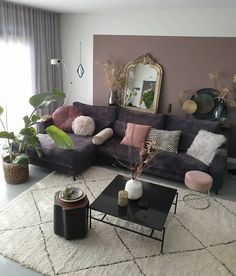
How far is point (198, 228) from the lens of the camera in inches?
113

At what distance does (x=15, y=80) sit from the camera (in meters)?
4.56

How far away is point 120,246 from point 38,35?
4011mm

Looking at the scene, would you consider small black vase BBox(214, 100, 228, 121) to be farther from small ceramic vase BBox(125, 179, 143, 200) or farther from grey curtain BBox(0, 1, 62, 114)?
grey curtain BBox(0, 1, 62, 114)

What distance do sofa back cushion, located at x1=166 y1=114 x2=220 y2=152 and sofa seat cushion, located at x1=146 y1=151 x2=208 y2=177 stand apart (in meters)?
0.31

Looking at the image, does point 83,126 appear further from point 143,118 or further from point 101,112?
point 143,118

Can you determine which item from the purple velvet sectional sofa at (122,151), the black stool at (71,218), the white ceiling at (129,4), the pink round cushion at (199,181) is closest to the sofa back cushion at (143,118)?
the purple velvet sectional sofa at (122,151)

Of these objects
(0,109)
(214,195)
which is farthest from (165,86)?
(0,109)

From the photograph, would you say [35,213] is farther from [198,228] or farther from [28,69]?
[28,69]

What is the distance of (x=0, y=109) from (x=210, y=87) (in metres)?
3.33

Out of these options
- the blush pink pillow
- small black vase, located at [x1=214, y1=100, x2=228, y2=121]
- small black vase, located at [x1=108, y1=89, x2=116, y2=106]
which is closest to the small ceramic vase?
the blush pink pillow

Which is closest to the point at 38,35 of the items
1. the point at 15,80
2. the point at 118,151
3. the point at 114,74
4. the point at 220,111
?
the point at 15,80

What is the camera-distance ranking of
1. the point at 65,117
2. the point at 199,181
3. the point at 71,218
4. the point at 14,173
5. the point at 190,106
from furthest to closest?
the point at 65,117, the point at 190,106, the point at 14,173, the point at 199,181, the point at 71,218

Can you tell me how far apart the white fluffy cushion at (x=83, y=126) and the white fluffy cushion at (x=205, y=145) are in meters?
1.68

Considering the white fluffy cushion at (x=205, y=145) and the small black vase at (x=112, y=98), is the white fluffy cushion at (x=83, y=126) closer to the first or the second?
the small black vase at (x=112, y=98)
